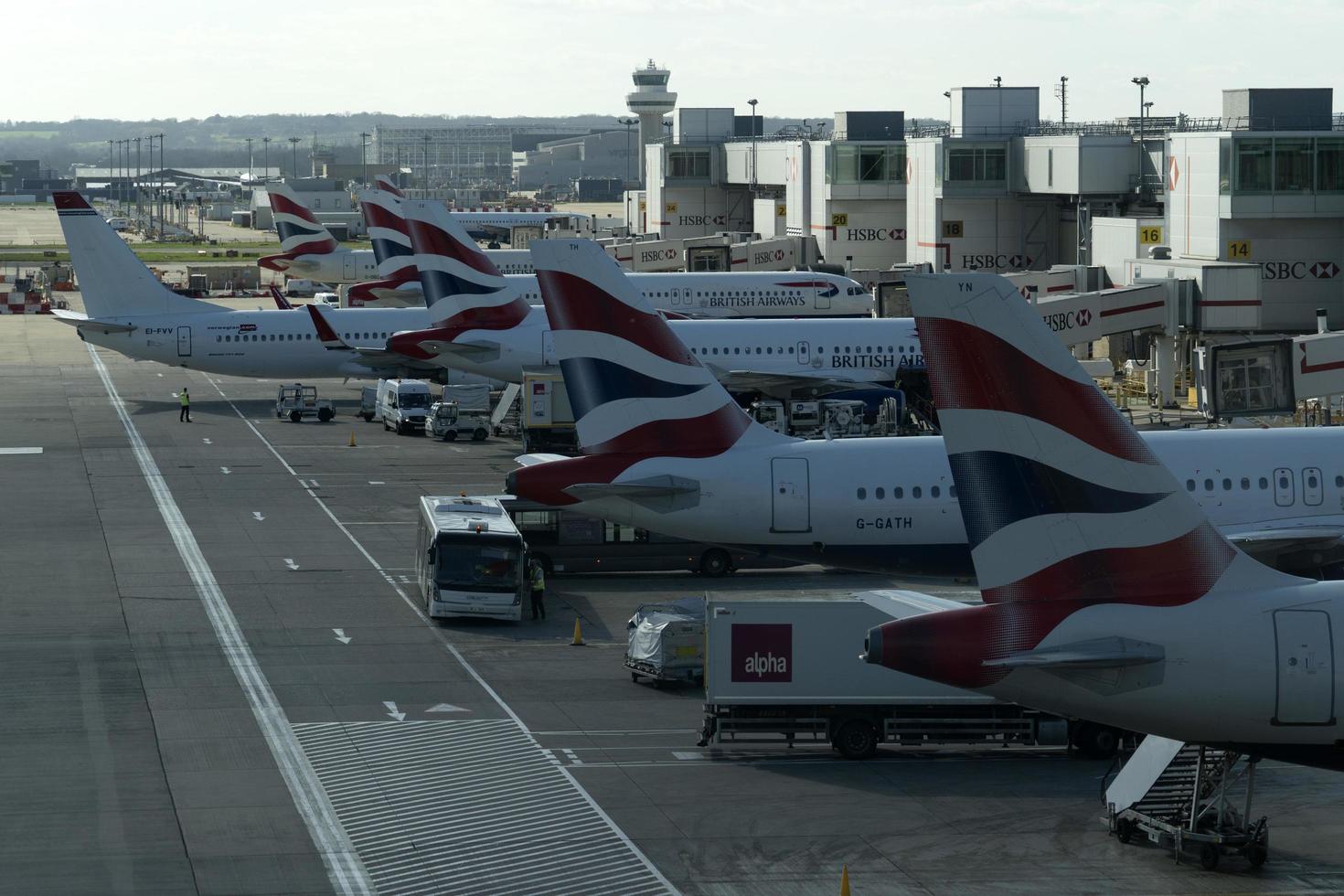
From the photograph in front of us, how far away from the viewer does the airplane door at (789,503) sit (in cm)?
3819

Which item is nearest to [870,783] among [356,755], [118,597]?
[356,755]

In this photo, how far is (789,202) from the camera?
12662cm

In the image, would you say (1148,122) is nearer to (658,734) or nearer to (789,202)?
(789,202)

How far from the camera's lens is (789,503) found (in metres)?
38.2

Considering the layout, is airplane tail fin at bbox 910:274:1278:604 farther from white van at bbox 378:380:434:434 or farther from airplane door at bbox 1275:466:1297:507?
white van at bbox 378:380:434:434

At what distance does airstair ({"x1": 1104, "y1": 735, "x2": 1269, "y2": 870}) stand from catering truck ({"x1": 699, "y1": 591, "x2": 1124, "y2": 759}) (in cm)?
376

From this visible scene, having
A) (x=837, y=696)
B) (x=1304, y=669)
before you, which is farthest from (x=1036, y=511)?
(x=837, y=696)

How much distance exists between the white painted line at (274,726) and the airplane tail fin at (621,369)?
875 centimetres

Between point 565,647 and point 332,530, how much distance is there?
16.3 meters

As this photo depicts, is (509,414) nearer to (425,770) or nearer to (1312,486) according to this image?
(1312,486)

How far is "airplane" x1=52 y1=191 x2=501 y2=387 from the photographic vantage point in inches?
3110

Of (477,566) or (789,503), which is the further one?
(477,566)

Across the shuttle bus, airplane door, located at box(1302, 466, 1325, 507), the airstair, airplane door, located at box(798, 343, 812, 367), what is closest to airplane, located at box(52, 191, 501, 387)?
airplane door, located at box(798, 343, 812, 367)

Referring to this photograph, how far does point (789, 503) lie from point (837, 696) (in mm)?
8112
